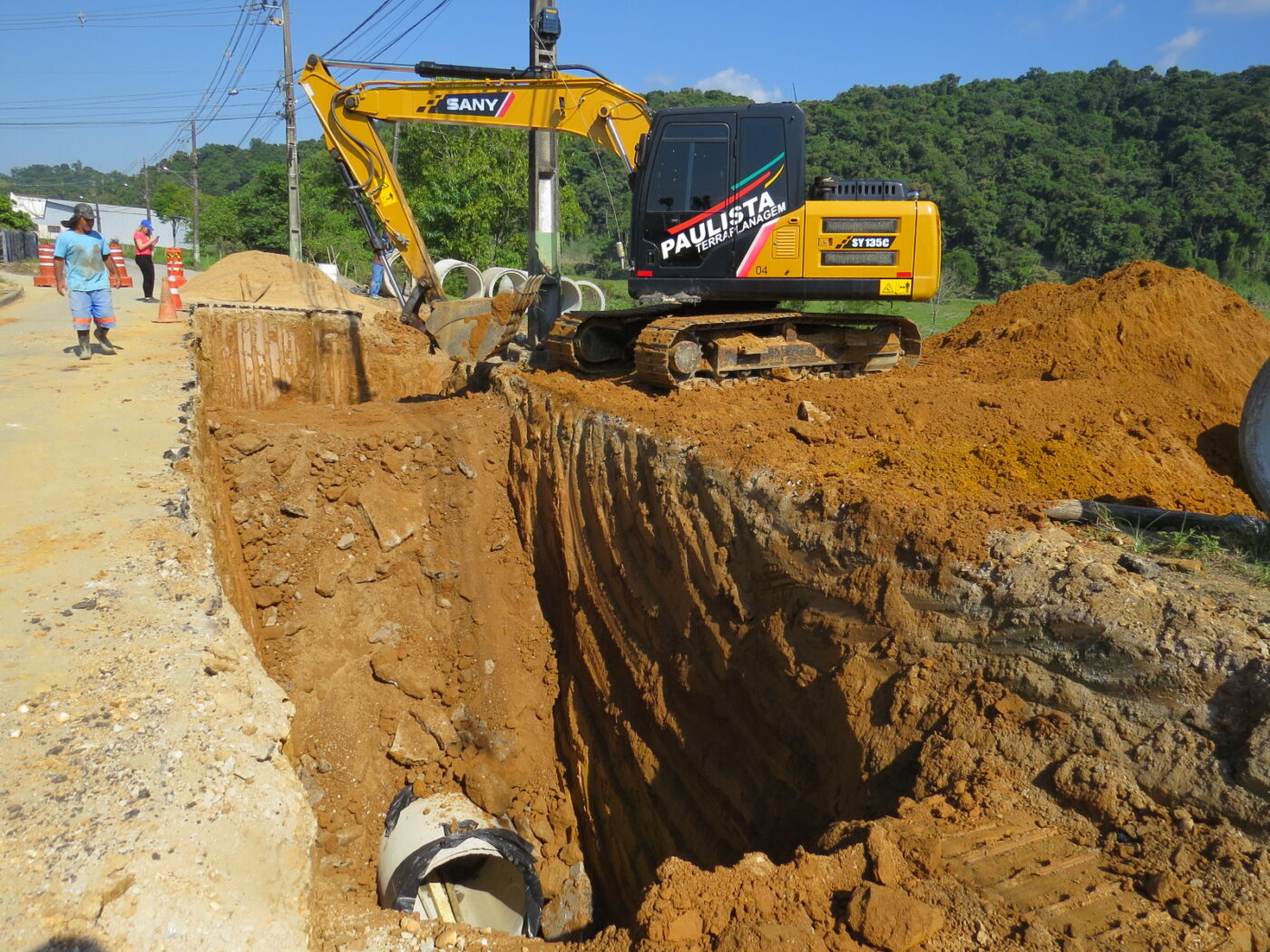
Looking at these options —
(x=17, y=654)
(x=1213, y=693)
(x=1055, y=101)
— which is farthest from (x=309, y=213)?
(x=1055, y=101)

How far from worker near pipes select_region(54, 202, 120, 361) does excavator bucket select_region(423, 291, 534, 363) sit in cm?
350

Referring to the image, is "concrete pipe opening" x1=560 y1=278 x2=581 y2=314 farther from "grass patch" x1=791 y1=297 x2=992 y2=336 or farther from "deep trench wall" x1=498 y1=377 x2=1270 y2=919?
"deep trench wall" x1=498 y1=377 x2=1270 y2=919

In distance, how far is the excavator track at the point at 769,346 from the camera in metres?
8.02

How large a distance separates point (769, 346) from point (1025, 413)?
2.59 metres

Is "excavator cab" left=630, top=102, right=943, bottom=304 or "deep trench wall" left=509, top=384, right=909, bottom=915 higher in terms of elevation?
"excavator cab" left=630, top=102, right=943, bottom=304

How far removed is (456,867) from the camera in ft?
21.9

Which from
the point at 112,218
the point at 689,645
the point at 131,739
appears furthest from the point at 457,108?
the point at 112,218

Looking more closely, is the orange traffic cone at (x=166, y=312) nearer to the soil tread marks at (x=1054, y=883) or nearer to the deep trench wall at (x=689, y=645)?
the deep trench wall at (x=689, y=645)

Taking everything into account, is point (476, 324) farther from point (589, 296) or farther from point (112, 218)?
point (112, 218)

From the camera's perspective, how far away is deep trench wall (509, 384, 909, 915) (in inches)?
192

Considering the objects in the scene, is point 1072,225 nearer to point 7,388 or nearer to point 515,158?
point 515,158

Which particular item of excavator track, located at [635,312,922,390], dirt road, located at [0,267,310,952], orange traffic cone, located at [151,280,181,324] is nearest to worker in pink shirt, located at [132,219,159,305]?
orange traffic cone, located at [151,280,181,324]

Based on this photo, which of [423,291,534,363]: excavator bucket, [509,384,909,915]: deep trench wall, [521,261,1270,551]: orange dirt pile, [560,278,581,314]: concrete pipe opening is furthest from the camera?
[560,278,581,314]: concrete pipe opening

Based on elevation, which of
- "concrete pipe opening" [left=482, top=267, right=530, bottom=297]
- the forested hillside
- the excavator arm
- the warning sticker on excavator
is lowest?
"concrete pipe opening" [left=482, top=267, right=530, bottom=297]
